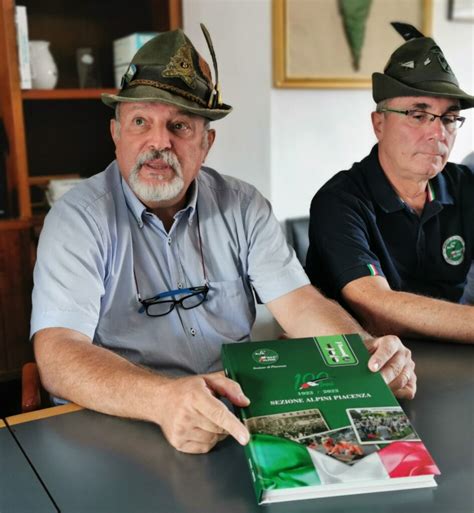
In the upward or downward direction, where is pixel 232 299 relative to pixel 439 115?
downward

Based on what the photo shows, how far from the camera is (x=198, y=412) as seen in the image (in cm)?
99

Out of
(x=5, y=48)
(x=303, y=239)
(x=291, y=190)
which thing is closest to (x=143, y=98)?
(x=5, y=48)

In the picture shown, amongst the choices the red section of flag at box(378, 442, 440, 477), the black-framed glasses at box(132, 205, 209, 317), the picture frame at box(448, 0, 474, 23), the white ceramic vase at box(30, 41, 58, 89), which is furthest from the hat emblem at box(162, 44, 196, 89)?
the picture frame at box(448, 0, 474, 23)

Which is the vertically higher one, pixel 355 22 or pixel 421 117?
pixel 355 22

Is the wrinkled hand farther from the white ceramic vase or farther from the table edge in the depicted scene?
the white ceramic vase

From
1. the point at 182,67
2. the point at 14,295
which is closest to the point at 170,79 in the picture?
the point at 182,67

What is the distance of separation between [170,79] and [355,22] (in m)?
1.76

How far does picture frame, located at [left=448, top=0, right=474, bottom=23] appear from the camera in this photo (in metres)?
3.27

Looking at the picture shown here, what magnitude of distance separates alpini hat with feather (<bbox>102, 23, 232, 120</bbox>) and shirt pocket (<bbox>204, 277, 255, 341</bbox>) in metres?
0.44

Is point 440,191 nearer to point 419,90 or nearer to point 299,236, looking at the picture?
point 419,90

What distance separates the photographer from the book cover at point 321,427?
0.88 meters

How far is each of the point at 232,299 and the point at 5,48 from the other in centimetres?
139

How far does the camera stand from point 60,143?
2.88 m

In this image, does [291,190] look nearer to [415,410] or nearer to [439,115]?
[439,115]
